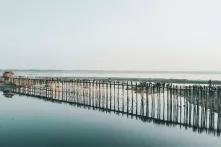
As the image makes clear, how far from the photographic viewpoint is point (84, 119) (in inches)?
1591

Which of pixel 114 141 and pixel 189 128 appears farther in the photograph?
pixel 189 128

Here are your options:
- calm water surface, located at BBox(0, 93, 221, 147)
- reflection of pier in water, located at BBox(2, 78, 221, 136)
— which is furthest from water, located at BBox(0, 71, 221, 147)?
reflection of pier in water, located at BBox(2, 78, 221, 136)

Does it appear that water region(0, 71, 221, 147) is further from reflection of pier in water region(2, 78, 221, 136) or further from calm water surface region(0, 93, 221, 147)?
reflection of pier in water region(2, 78, 221, 136)

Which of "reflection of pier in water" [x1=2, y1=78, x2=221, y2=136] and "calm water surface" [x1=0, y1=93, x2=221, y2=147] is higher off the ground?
"reflection of pier in water" [x1=2, y1=78, x2=221, y2=136]

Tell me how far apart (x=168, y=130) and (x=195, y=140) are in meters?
3.98

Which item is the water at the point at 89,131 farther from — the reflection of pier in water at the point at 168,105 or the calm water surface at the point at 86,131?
the reflection of pier in water at the point at 168,105

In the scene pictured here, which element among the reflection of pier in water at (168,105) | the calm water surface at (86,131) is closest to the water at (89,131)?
the calm water surface at (86,131)

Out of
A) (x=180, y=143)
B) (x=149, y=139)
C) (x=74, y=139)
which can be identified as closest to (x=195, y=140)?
(x=180, y=143)

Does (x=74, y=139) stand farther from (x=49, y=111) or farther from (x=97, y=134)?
(x=49, y=111)

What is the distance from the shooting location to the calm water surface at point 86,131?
96.1 ft

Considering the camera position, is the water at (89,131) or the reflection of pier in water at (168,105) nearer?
the water at (89,131)

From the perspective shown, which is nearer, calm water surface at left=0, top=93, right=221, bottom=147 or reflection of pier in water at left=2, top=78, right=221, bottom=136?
calm water surface at left=0, top=93, right=221, bottom=147

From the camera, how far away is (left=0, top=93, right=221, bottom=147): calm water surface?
96.1ft

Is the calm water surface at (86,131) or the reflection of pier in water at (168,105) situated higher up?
the reflection of pier in water at (168,105)
